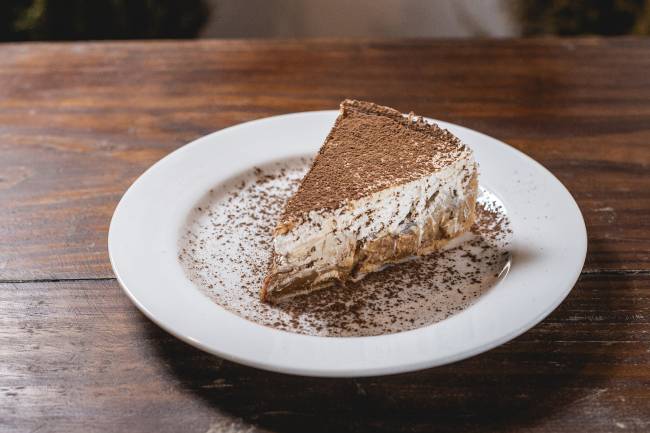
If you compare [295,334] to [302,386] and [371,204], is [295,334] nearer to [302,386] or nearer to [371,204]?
[302,386]

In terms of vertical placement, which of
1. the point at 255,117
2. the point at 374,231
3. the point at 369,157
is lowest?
the point at 255,117

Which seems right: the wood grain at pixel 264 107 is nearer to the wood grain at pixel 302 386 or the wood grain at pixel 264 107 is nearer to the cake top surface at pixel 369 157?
the wood grain at pixel 302 386

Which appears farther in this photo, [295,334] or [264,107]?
[264,107]

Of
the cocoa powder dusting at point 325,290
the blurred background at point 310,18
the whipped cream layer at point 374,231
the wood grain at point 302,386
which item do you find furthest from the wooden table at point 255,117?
the blurred background at point 310,18

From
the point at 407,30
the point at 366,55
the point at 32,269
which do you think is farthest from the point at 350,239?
the point at 407,30

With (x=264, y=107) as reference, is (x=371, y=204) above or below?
above

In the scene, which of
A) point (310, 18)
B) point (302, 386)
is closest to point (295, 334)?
point (302, 386)

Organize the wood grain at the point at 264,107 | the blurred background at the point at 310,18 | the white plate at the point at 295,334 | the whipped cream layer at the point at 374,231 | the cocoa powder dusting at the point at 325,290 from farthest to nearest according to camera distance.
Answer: the blurred background at the point at 310,18 → the wood grain at the point at 264,107 → the whipped cream layer at the point at 374,231 → the cocoa powder dusting at the point at 325,290 → the white plate at the point at 295,334
